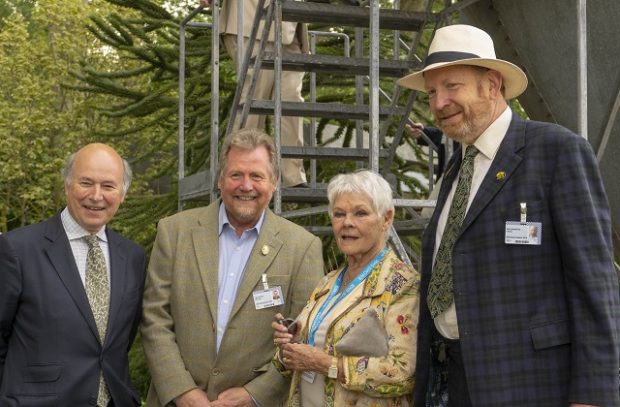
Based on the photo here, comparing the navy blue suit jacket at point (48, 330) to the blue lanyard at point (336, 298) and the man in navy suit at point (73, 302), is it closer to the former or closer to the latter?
the man in navy suit at point (73, 302)

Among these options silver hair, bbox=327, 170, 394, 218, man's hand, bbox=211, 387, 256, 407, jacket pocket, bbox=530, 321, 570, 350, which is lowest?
man's hand, bbox=211, 387, 256, 407

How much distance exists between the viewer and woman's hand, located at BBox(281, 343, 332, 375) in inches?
148

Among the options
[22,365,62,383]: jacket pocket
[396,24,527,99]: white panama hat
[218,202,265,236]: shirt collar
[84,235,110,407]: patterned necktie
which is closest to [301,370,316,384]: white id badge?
[218,202,265,236]: shirt collar

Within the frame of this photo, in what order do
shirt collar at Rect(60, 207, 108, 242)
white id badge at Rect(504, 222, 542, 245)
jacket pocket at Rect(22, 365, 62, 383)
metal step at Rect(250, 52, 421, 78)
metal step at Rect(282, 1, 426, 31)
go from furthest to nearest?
metal step at Rect(250, 52, 421, 78)
metal step at Rect(282, 1, 426, 31)
shirt collar at Rect(60, 207, 108, 242)
jacket pocket at Rect(22, 365, 62, 383)
white id badge at Rect(504, 222, 542, 245)

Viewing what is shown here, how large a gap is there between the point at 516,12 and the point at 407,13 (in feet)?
2.67

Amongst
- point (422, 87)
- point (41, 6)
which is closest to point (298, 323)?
point (422, 87)

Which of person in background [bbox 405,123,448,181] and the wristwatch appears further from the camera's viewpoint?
person in background [bbox 405,123,448,181]

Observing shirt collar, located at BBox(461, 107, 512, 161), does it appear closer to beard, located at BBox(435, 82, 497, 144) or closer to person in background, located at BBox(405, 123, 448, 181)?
beard, located at BBox(435, 82, 497, 144)

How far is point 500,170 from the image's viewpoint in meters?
3.36

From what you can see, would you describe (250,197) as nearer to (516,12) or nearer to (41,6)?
(516,12)

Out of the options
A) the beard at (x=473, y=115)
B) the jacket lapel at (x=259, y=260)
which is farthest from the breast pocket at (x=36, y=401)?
the beard at (x=473, y=115)

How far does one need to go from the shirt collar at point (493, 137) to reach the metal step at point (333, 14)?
302 cm

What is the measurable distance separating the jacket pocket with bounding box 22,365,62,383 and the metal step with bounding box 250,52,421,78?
9.85 ft

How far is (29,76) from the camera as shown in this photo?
22812 millimetres
